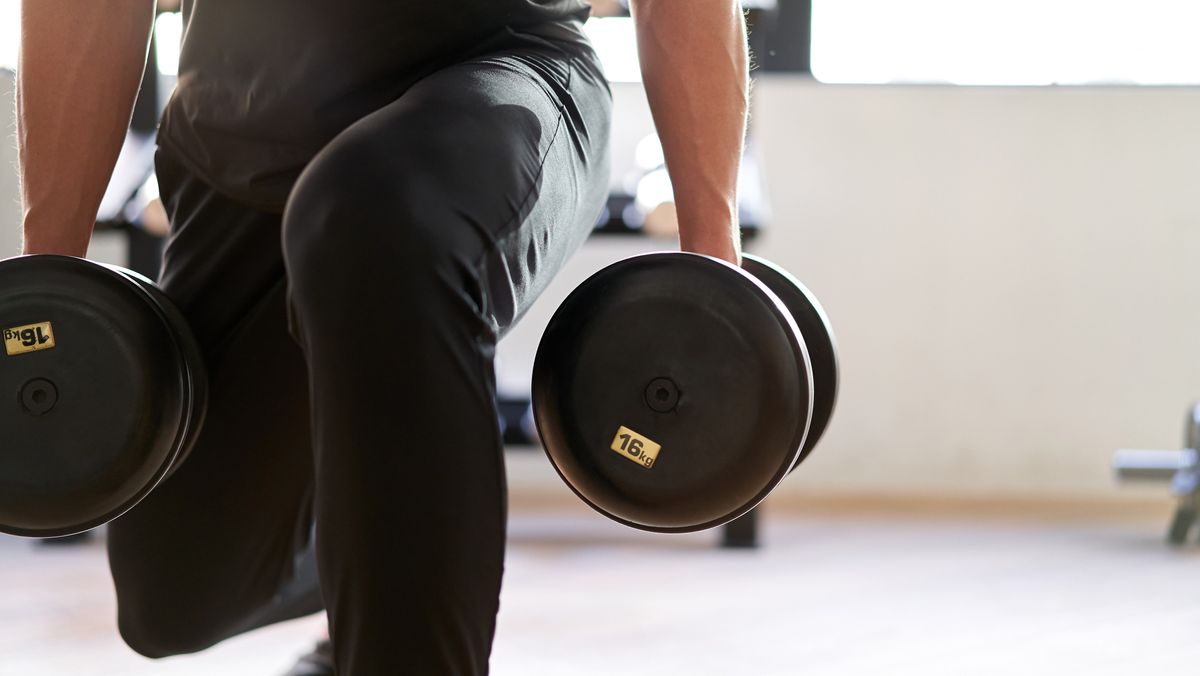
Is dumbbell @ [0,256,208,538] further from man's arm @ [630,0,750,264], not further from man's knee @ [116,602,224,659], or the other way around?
man's arm @ [630,0,750,264]

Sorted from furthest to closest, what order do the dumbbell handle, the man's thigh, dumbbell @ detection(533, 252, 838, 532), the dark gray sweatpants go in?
1. the dumbbell handle
2. the man's thigh
3. dumbbell @ detection(533, 252, 838, 532)
4. the dark gray sweatpants

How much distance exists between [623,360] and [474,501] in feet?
0.59

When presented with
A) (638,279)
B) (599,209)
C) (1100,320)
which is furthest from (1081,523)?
(638,279)

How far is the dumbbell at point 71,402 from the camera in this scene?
0.89 meters

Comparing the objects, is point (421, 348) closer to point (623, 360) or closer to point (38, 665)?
point (623, 360)

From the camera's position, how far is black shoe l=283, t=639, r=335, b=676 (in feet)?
4.60

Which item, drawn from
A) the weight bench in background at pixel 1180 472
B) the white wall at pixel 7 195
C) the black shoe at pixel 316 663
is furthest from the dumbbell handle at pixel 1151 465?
the white wall at pixel 7 195

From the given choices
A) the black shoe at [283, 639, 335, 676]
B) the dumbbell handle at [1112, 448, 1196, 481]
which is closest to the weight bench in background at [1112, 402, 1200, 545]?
the dumbbell handle at [1112, 448, 1196, 481]

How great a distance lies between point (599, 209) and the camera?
1.07 m

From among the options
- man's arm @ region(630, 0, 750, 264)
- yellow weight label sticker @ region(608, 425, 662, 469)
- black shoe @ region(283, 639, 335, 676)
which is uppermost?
man's arm @ region(630, 0, 750, 264)

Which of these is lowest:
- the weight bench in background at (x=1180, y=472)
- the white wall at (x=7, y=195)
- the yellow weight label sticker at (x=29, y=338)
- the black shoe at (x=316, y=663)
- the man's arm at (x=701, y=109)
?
the weight bench in background at (x=1180, y=472)

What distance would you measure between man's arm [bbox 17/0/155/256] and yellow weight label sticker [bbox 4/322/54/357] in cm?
17

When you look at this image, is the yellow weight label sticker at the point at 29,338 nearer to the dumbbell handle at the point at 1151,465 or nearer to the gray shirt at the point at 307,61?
the gray shirt at the point at 307,61

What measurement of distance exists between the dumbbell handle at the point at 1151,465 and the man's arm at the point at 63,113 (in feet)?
6.97
